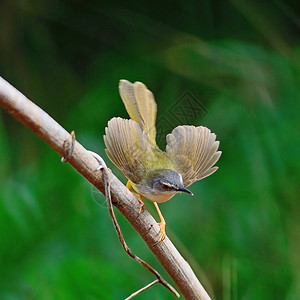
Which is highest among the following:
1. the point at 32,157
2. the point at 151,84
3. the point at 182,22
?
the point at 182,22

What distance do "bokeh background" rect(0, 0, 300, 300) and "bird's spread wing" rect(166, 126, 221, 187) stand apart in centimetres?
59

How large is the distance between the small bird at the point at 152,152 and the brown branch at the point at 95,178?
0.15 meters

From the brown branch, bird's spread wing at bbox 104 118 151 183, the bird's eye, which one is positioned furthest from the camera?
the bird's eye

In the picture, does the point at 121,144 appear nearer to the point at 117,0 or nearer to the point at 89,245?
the point at 89,245

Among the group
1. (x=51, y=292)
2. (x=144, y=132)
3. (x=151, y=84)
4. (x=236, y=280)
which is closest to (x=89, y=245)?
(x=51, y=292)

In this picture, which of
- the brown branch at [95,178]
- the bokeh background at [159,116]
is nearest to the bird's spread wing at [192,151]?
the brown branch at [95,178]

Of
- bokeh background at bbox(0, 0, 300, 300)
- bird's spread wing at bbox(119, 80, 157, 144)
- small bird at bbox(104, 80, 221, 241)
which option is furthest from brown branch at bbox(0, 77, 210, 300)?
bokeh background at bbox(0, 0, 300, 300)

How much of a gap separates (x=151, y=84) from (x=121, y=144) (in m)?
1.34

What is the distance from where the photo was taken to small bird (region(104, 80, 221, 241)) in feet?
3.44

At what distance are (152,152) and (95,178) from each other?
0.38m

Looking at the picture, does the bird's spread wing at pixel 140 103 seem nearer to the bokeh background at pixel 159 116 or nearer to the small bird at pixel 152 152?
the small bird at pixel 152 152

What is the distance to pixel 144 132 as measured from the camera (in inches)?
43.7

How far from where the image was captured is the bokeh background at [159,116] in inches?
77.3

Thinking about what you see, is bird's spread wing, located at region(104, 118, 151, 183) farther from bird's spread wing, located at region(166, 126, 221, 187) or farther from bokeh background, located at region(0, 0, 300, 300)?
bokeh background, located at region(0, 0, 300, 300)
